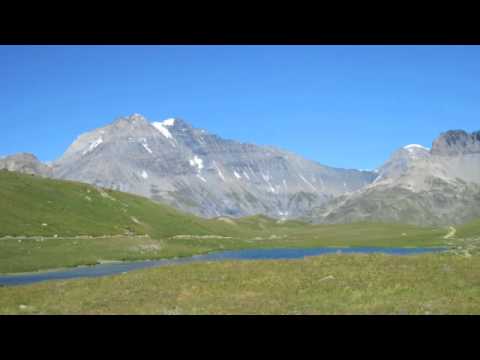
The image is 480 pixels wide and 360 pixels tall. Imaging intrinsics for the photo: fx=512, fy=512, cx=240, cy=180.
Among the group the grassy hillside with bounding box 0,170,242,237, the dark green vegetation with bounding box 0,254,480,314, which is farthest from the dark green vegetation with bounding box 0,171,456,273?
the dark green vegetation with bounding box 0,254,480,314

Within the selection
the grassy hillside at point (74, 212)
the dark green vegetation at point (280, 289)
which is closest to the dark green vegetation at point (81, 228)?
the grassy hillside at point (74, 212)

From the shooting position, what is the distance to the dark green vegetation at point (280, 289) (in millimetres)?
27344

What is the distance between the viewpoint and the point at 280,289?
32875mm

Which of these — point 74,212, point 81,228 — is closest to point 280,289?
point 81,228

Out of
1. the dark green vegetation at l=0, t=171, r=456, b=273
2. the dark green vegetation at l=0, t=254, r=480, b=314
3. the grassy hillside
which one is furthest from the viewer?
the grassy hillside

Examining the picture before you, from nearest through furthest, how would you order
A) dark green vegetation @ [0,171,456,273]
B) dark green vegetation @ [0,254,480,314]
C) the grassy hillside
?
dark green vegetation @ [0,254,480,314], dark green vegetation @ [0,171,456,273], the grassy hillside

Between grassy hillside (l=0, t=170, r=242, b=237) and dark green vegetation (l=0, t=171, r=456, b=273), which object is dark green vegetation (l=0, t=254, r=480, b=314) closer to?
dark green vegetation (l=0, t=171, r=456, b=273)

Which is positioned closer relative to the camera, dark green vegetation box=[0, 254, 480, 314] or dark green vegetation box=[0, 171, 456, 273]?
dark green vegetation box=[0, 254, 480, 314]

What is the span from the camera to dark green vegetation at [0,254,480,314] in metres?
27.3

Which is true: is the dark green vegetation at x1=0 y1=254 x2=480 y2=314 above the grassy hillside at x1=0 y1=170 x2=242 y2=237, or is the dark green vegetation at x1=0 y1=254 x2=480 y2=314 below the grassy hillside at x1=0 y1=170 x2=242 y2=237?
below

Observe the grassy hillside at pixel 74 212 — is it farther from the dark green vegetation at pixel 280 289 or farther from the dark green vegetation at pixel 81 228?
the dark green vegetation at pixel 280 289

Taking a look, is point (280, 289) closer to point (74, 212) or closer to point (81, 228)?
point (81, 228)
